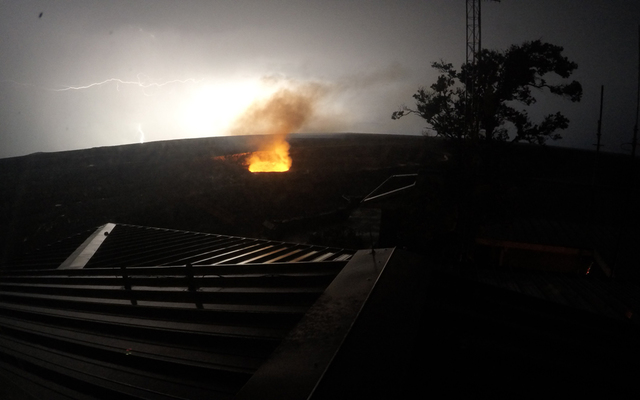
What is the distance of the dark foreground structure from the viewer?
6.31ft

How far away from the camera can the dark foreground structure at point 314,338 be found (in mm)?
1925

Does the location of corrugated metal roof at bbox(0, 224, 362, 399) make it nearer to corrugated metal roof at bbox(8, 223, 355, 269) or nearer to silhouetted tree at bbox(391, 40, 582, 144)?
corrugated metal roof at bbox(8, 223, 355, 269)

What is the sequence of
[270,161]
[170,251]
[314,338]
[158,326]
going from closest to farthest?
1. [314,338]
2. [158,326]
3. [170,251]
4. [270,161]

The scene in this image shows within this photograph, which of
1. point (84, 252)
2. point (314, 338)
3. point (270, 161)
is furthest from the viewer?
point (270, 161)

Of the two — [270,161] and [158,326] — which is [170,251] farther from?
[270,161]

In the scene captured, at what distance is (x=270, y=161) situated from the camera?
42625 mm

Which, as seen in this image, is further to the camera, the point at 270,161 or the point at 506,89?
the point at 270,161

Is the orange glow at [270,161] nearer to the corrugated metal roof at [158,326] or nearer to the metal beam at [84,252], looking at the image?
the metal beam at [84,252]

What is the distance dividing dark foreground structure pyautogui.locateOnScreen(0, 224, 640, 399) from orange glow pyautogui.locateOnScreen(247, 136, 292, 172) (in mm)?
34392

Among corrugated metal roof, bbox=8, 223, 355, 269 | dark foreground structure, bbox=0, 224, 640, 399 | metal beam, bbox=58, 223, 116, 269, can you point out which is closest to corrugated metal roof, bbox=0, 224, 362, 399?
dark foreground structure, bbox=0, 224, 640, 399

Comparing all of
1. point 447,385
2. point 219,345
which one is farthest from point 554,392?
point 219,345

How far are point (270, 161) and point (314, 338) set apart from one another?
137 feet

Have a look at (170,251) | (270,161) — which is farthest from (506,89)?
(270,161)

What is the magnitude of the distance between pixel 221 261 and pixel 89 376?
3.19 meters
